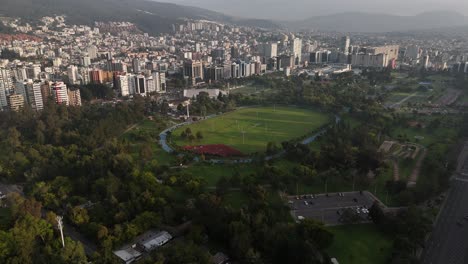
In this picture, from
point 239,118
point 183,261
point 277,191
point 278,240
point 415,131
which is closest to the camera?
point 183,261

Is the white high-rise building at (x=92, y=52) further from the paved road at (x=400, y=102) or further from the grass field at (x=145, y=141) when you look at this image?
the paved road at (x=400, y=102)

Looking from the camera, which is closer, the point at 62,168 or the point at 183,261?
the point at 183,261

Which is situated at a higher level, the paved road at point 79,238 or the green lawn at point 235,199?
the green lawn at point 235,199

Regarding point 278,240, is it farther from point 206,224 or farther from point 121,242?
point 121,242

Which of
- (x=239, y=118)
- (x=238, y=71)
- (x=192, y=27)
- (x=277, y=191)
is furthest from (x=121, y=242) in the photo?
(x=192, y=27)

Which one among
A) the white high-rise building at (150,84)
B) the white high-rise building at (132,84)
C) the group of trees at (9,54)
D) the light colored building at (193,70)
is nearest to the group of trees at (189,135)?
the white high-rise building at (132,84)

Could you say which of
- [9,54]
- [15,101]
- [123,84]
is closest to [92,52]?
[9,54]
